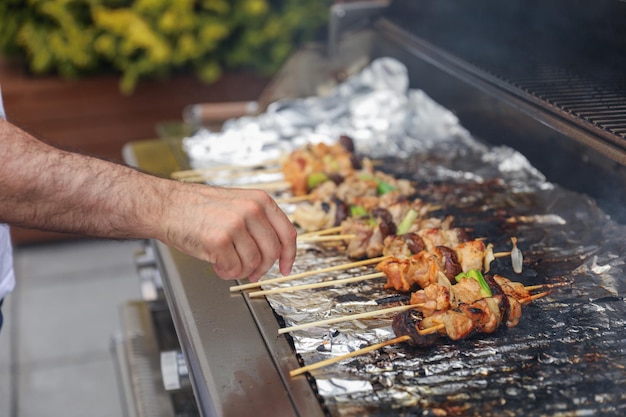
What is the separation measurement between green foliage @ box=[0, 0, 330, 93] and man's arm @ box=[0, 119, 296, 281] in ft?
13.8

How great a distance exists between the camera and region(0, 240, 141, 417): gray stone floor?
180 inches

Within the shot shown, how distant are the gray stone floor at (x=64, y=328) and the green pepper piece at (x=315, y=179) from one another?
221 cm

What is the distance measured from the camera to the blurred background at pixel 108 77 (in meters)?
5.81

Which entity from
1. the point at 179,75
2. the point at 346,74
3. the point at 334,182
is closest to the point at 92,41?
the point at 179,75

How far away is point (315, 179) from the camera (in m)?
3.51

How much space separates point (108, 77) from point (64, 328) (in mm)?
2401

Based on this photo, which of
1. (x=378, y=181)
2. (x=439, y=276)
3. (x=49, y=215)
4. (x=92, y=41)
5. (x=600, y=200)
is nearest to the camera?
(x=49, y=215)

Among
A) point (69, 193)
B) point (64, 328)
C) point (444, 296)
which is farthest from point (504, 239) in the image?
point (64, 328)

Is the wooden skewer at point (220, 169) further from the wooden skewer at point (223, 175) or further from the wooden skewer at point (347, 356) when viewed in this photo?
the wooden skewer at point (347, 356)

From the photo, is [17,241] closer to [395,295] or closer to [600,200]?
[395,295]

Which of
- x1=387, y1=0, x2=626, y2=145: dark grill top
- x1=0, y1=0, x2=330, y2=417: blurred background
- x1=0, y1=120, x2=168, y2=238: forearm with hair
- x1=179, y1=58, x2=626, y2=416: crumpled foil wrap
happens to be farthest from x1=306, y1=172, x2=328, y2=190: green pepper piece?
x1=0, y1=0, x2=330, y2=417: blurred background

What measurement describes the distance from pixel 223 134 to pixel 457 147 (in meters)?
1.43

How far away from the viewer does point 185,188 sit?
80.2 inches

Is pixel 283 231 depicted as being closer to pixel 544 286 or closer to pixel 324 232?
pixel 324 232
